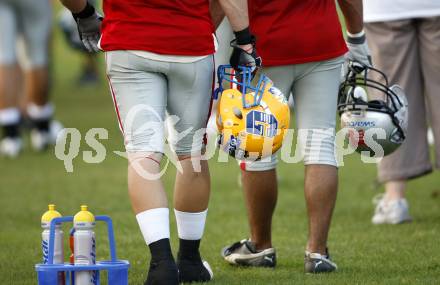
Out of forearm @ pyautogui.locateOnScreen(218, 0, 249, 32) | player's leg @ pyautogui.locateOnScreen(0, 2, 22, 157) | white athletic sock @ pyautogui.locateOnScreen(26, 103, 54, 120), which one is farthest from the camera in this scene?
white athletic sock @ pyautogui.locateOnScreen(26, 103, 54, 120)

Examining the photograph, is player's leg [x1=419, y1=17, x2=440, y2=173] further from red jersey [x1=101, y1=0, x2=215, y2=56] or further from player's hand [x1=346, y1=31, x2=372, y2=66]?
red jersey [x1=101, y1=0, x2=215, y2=56]

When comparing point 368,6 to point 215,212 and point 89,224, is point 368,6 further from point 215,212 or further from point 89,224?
point 89,224

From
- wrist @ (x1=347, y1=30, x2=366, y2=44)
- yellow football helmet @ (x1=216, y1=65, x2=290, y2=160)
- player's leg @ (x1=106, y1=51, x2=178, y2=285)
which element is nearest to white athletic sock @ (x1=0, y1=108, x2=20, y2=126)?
wrist @ (x1=347, y1=30, x2=366, y2=44)

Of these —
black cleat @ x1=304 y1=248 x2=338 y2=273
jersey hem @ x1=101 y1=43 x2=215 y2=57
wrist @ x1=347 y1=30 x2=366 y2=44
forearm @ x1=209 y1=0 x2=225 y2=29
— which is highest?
forearm @ x1=209 y1=0 x2=225 y2=29

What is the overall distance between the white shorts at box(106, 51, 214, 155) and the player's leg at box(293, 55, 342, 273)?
0.65 metres

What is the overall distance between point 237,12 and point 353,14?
3.08 ft

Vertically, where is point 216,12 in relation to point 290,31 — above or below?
above

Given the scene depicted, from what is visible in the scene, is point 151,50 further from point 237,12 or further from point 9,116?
point 9,116

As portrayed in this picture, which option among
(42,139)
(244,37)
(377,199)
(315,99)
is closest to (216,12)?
(244,37)

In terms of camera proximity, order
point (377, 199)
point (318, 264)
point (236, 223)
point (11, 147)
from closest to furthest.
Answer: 1. point (318, 264)
2. point (236, 223)
3. point (377, 199)
4. point (11, 147)

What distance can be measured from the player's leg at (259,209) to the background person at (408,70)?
1473 millimetres

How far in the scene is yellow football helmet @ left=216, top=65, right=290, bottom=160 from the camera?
454 centimetres

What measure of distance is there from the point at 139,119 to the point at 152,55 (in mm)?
289

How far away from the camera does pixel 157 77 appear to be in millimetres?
4641
